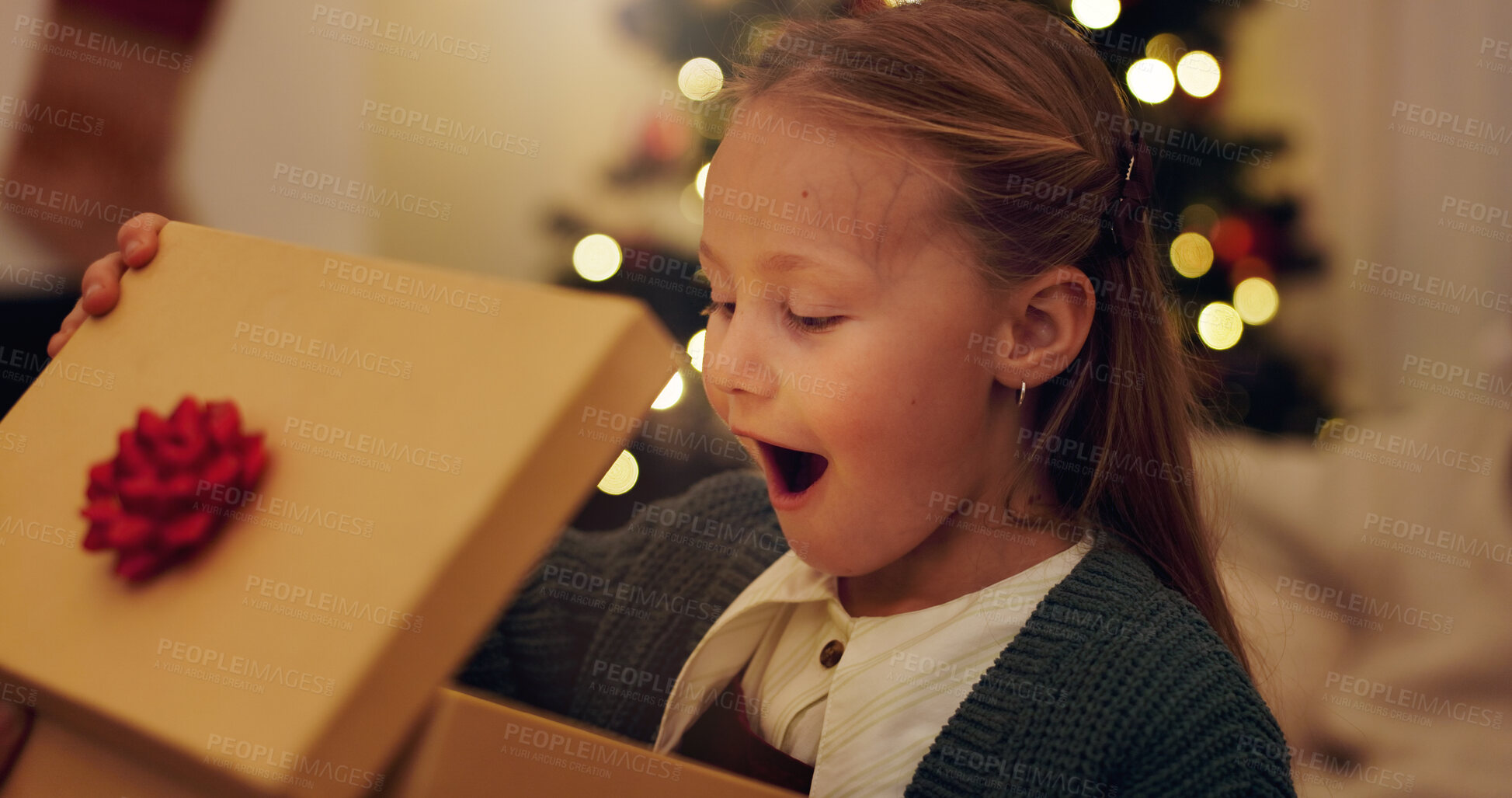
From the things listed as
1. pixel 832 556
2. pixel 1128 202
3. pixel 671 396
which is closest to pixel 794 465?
pixel 832 556

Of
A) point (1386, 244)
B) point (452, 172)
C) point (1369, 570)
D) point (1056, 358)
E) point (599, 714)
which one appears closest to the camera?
point (1056, 358)

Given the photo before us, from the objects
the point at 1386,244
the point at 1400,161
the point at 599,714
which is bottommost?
the point at 599,714

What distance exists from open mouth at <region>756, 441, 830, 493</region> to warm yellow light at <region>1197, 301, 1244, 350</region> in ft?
2.03

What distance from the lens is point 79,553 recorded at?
546 millimetres

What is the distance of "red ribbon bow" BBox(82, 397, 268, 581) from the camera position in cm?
51

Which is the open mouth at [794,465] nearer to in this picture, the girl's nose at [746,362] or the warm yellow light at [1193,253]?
the girl's nose at [746,362]

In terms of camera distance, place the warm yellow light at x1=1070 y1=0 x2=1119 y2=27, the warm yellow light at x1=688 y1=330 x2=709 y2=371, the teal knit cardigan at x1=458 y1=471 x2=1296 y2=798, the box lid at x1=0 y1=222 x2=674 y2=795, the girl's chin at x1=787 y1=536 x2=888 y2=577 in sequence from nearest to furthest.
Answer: the box lid at x1=0 y1=222 x2=674 y2=795 < the teal knit cardigan at x1=458 y1=471 x2=1296 y2=798 < the girl's chin at x1=787 y1=536 x2=888 y2=577 < the warm yellow light at x1=1070 y1=0 x2=1119 y2=27 < the warm yellow light at x1=688 y1=330 x2=709 y2=371

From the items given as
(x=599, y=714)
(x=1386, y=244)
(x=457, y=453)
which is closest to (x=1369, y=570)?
(x=1386, y=244)

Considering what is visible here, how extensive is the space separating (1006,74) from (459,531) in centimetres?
51

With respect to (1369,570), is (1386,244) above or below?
above

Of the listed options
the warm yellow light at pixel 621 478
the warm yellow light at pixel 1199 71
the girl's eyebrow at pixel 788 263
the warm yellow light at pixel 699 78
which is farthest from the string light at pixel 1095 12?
the warm yellow light at pixel 621 478

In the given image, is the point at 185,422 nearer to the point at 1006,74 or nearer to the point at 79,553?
the point at 79,553

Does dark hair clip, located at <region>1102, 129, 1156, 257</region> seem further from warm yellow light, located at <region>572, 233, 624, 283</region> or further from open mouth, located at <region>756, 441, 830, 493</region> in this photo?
warm yellow light, located at <region>572, 233, 624, 283</region>

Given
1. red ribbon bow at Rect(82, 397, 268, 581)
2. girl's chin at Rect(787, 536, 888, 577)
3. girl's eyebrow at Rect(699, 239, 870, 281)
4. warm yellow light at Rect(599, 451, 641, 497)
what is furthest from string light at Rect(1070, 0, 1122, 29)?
red ribbon bow at Rect(82, 397, 268, 581)
